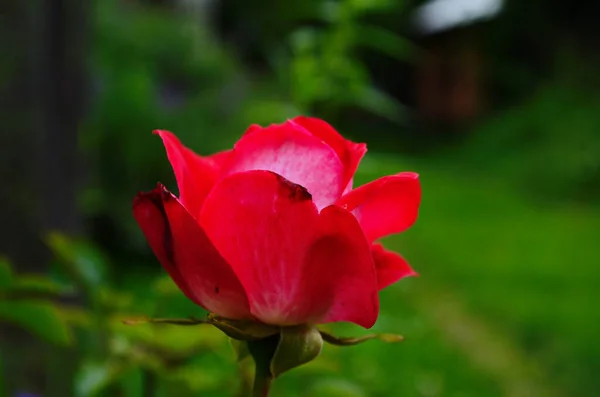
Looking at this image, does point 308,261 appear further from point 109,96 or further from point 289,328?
point 109,96

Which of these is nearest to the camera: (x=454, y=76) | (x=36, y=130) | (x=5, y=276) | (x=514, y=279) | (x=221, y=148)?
(x=5, y=276)

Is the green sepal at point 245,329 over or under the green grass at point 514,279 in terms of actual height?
over

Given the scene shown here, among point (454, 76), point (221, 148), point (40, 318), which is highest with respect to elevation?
point (40, 318)

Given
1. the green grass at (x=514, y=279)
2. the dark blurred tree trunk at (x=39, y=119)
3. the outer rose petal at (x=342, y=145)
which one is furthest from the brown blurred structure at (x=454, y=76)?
the outer rose petal at (x=342, y=145)

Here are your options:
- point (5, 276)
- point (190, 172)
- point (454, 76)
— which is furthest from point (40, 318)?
point (454, 76)

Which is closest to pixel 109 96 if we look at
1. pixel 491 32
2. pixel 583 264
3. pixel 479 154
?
pixel 583 264

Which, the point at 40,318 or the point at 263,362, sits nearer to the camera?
the point at 263,362

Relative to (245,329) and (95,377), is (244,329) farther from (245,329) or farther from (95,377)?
(95,377)

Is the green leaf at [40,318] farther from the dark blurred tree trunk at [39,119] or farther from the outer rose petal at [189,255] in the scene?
the dark blurred tree trunk at [39,119]
